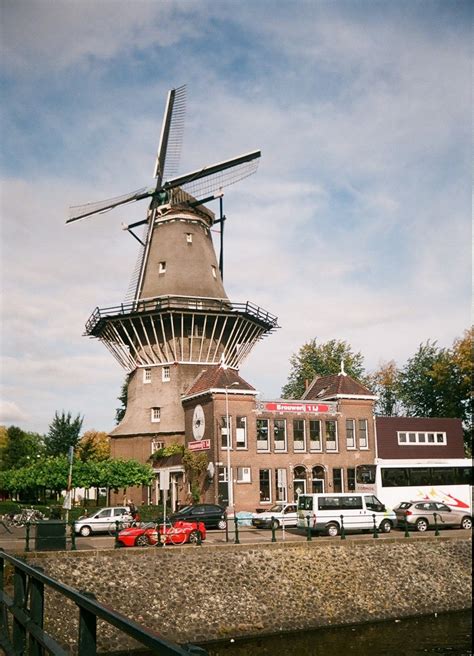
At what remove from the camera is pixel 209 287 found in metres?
55.7

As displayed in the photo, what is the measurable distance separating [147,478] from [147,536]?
20818mm

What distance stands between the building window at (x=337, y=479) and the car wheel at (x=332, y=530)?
52.7ft

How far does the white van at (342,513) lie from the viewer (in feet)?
108

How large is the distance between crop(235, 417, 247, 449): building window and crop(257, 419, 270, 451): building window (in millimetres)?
1211

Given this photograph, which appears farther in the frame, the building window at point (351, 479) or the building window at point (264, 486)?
the building window at point (351, 479)

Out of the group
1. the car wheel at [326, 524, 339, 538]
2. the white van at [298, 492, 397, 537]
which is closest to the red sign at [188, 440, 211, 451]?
the white van at [298, 492, 397, 537]

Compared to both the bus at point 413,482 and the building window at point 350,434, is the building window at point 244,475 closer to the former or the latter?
the bus at point 413,482

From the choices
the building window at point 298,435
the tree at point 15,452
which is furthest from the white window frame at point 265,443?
the tree at point 15,452

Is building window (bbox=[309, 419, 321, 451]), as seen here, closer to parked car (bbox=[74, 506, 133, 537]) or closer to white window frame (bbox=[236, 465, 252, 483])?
white window frame (bbox=[236, 465, 252, 483])

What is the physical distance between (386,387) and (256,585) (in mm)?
55203

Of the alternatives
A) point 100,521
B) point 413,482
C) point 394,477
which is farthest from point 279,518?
point 413,482

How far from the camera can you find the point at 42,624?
5543mm

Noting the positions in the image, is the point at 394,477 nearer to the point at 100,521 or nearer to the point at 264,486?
the point at 264,486

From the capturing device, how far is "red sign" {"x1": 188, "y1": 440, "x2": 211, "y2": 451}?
46.2 m
